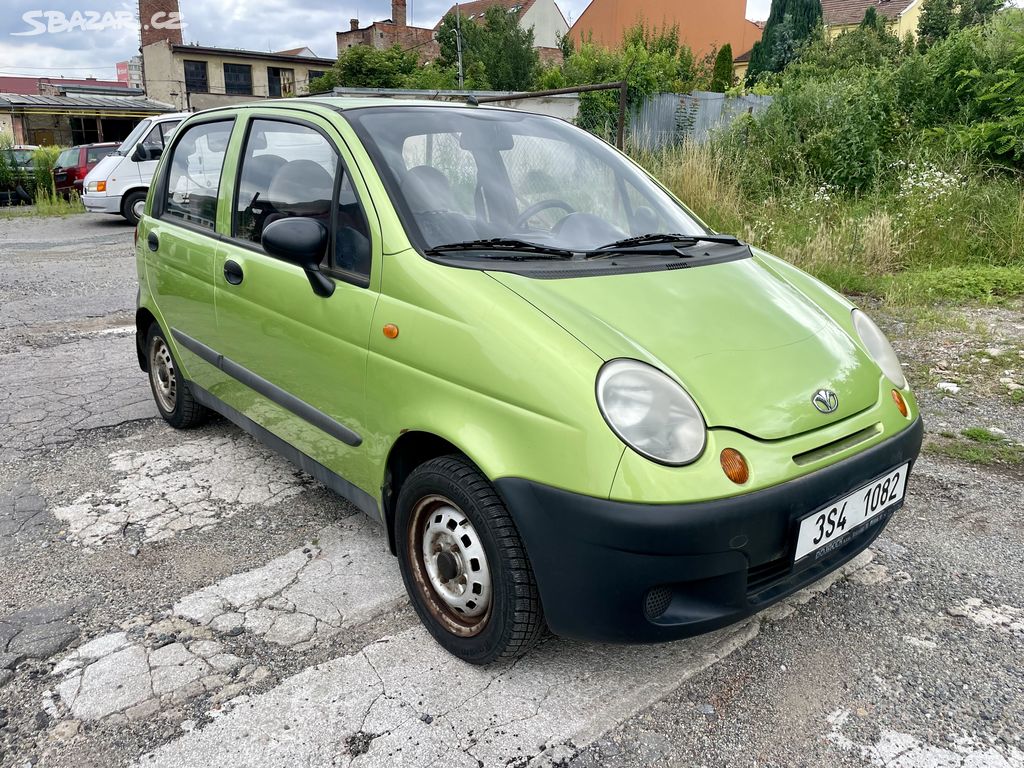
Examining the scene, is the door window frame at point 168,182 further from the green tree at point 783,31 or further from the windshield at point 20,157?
the green tree at point 783,31

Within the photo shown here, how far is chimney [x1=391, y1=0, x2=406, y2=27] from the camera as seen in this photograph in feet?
161

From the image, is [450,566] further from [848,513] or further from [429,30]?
[429,30]

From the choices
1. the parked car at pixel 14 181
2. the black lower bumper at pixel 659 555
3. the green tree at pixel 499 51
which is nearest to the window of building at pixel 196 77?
the green tree at pixel 499 51

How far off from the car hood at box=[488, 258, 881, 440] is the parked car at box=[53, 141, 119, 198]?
17.5 metres

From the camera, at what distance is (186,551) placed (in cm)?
309

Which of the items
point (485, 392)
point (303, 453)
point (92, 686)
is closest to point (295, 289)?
point (303, 453)

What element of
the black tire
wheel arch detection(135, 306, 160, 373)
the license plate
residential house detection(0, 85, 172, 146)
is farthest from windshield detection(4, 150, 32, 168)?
the license plate

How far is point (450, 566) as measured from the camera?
7.69ft

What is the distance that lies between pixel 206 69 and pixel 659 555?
47350 mm

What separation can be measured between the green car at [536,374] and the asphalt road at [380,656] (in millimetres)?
264

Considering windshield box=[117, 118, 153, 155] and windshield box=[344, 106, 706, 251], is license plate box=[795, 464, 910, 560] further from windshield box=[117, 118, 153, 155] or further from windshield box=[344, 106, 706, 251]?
windshield box=[117, 118, 153, 155]

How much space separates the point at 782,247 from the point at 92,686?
24.0 ft

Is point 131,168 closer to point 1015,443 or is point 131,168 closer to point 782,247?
point 782,247

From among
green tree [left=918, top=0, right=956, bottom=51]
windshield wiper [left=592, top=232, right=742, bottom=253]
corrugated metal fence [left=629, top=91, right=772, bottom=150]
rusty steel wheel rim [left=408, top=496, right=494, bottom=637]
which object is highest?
green tree [left=918, top=0, right=956, bottom=51]
